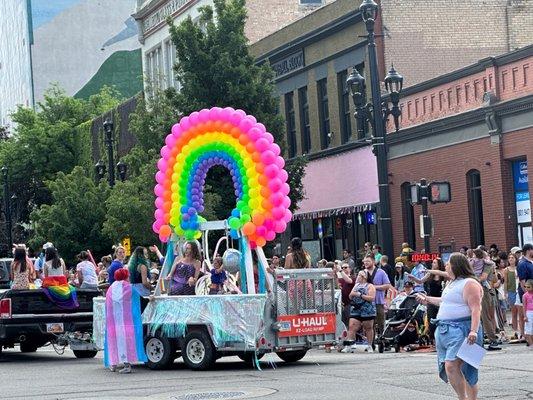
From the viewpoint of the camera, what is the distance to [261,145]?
19.2 m

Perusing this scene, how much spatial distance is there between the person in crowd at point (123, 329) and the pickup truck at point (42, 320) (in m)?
2.73

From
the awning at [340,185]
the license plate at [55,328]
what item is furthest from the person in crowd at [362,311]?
the awning at [340,185]

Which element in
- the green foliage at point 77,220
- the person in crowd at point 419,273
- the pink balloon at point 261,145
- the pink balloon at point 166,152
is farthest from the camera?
the green foliage at point 77,220

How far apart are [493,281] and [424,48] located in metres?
18.6

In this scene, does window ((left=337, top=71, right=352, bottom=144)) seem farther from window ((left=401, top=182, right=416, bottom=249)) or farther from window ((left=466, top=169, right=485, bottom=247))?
window ((left=466, top=169, right=485, bottom=247))

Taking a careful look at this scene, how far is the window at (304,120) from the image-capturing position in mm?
44719

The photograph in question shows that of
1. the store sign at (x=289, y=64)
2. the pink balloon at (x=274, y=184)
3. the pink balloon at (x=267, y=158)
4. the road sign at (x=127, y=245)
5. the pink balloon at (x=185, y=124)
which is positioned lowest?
the road sign at (x=127, y=245)

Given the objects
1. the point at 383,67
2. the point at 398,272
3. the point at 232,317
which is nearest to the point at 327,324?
the point at 232,317

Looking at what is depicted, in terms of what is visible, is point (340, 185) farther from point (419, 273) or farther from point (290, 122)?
point (419, 273)

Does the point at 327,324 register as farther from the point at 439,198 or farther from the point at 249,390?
the point at 439,198

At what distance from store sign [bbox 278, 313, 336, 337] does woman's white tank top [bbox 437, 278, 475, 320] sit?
637cm

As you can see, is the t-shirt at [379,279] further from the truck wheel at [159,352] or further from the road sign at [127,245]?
the road sign at [127,245]

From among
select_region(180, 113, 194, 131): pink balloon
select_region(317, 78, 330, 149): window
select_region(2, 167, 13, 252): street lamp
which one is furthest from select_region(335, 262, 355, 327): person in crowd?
select_region(2, 167, 13, 252): street lamp

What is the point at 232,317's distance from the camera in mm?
18125
